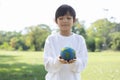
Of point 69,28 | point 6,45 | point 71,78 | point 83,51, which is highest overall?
point 69,28

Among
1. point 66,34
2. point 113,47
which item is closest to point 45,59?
point 66,34

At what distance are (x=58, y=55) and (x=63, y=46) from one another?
3.8 inches

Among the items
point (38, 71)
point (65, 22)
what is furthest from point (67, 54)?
point (38, 71)

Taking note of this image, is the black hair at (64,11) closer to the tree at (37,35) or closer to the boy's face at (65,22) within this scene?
the boy's face at (65,22)

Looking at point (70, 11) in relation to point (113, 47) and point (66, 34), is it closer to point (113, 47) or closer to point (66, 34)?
point (66, 34)

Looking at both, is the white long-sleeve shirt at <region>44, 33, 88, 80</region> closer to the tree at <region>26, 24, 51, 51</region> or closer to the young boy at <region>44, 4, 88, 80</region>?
the young boy at <region>44, 4, 88, 80</region>

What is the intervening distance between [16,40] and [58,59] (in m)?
59.8

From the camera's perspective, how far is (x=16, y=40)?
62500 mm

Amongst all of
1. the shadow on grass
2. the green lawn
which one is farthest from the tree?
the shadow on grass

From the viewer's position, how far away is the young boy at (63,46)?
10.6 ft

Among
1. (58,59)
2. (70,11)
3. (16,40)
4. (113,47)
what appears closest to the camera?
(58,59)

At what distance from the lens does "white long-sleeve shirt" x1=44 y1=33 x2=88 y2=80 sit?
3.23m

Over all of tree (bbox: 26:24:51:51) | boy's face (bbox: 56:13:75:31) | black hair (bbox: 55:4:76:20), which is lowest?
tree (bbox: 26:24:51:51)

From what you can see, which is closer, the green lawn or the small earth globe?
the small earth globe
